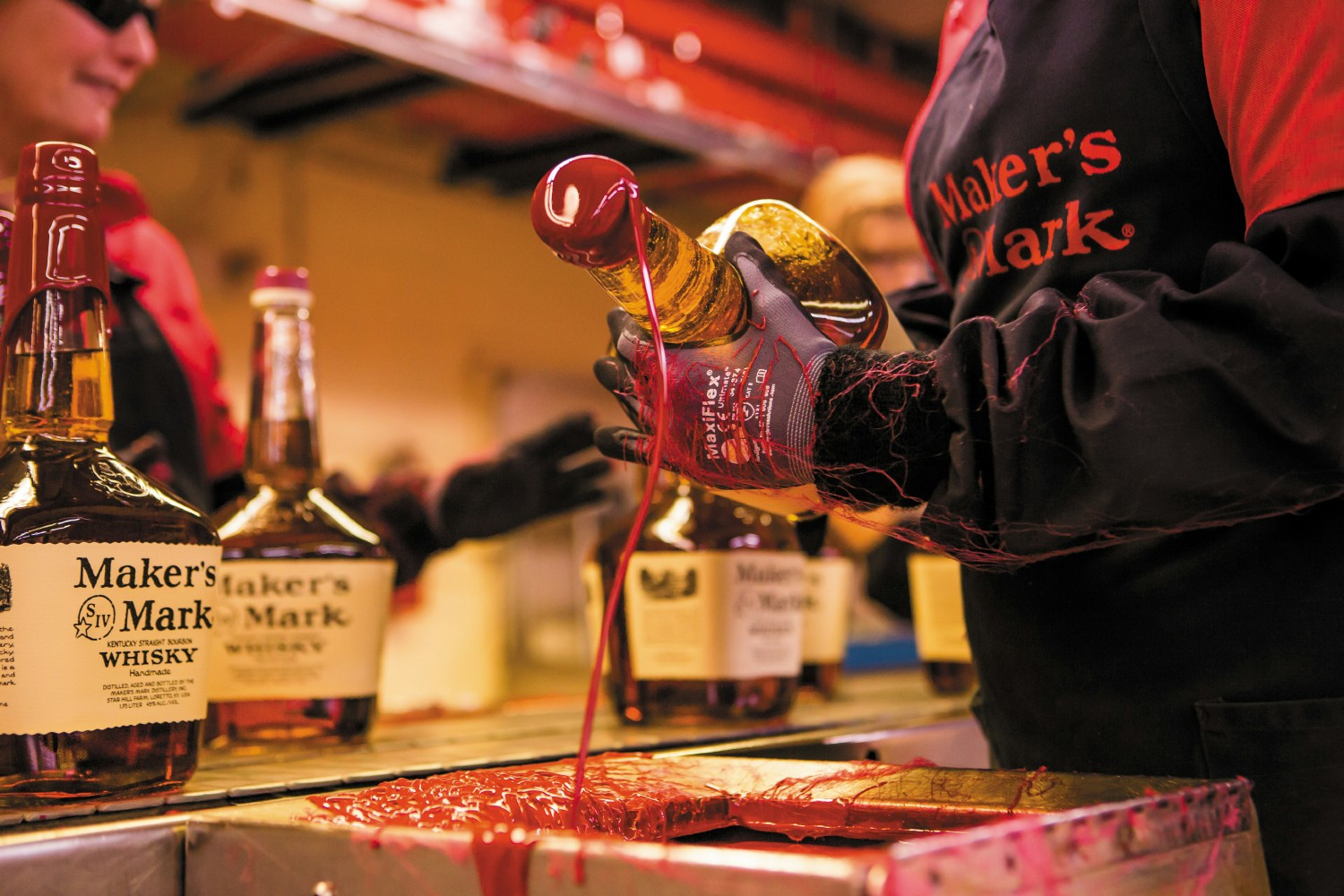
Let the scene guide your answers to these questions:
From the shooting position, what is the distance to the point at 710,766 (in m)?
0.66

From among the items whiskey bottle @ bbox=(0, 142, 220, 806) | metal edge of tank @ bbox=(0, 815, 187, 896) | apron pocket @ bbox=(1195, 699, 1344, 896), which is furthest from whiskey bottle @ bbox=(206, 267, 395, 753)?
apron pocket @ bbox=(1195, 699, 1344, 896)

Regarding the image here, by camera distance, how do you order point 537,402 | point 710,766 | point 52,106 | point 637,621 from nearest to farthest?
point 710,766, point 637,621, point 52,106, point 537,402

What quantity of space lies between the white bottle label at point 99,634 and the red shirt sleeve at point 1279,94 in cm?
55

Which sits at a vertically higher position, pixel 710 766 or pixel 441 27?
pixel 441 27

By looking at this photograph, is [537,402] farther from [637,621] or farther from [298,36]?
[637,621]

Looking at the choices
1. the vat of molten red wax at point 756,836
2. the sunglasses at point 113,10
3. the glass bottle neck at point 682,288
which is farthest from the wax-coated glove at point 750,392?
the sunglasses at point 113,10

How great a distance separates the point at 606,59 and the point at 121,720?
2.57 metres

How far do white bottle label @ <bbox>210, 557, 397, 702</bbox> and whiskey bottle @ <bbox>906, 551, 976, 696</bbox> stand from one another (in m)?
0.62

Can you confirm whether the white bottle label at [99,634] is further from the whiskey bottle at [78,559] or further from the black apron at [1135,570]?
the black apron at [1135,570]

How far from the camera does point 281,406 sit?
35.5 inches

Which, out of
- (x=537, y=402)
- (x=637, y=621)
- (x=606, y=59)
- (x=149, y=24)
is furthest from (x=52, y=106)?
(x=537, y=402)

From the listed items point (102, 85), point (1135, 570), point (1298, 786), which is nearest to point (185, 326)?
point (102, 85)

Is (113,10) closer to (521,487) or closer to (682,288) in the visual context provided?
(521,487)

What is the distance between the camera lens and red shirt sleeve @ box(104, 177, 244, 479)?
146cm
